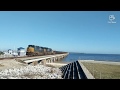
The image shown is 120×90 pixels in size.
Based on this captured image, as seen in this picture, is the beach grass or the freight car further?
the freight car

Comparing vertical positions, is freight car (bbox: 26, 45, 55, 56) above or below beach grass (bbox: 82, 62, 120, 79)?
above

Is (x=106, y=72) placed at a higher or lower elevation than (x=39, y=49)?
lower

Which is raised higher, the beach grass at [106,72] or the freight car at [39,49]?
the freight car at [39,49]

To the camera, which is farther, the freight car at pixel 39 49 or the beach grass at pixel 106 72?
the freight car at pixel 39 49

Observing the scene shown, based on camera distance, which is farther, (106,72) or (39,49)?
(39,49)
